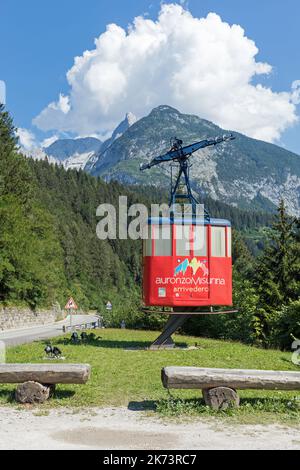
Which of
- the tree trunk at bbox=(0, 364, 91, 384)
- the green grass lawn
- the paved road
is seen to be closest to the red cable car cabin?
the green grass lawn

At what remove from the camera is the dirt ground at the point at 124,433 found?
7.54 m

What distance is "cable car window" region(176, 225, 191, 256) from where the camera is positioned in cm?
2283

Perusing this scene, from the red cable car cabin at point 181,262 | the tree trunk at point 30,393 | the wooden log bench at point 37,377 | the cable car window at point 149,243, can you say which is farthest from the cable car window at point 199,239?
the tree trunk at point 30,393

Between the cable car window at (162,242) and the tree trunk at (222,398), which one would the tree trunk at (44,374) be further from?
the cable car window at (162,242)

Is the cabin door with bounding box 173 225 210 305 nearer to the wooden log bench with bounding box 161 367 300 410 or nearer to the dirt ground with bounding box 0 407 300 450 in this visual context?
the wooden log bench with bounding box 161 367 300 410

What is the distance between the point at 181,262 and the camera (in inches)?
904

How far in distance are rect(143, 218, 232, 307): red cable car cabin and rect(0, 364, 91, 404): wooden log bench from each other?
12530mm

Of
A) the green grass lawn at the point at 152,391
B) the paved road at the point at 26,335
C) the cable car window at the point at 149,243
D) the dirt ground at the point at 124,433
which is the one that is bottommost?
the paved road at the point at 26,335

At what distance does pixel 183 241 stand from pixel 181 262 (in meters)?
0.99

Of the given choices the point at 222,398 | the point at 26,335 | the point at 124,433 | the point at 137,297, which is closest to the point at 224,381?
the point at 222,398

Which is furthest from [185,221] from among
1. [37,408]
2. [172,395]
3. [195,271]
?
[37,408]

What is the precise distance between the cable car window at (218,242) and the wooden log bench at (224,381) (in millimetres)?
13407

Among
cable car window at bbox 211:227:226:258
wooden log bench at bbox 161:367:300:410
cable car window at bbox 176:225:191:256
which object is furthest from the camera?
cable car window at bbox 211:227:226:258
